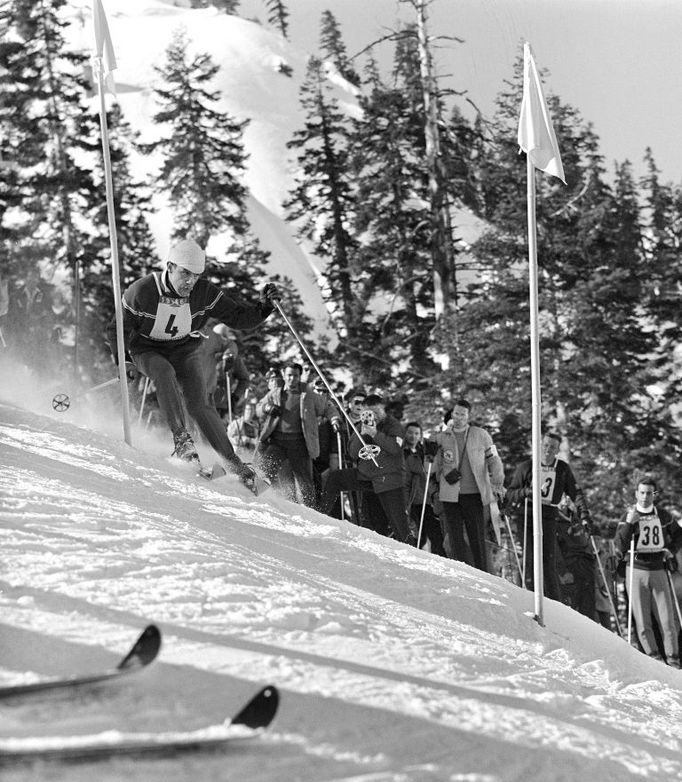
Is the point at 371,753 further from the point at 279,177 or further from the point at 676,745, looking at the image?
the point at 279,177

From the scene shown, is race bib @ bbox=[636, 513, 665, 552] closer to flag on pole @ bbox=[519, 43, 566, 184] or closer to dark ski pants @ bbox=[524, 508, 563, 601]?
dark ski pants @ bbox=[524, 508, 563, 601]

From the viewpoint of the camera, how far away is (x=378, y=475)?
427 inches

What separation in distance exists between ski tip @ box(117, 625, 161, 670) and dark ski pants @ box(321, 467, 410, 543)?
22.4ft

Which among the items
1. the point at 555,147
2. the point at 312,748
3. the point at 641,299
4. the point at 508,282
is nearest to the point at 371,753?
the point at 312,748

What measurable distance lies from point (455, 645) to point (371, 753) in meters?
1.84

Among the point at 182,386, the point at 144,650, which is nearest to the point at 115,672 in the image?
the point at 144,650

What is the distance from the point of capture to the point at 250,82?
96.5 meters

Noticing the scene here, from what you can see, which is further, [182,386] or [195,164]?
[195,164]

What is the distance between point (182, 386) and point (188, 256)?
1.12 metres

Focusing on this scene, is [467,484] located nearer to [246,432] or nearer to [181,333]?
[246,432]

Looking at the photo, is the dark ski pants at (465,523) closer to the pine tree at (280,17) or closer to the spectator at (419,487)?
the spectator at (419,487)

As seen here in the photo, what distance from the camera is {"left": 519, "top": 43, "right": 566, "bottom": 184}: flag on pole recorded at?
28.6ft

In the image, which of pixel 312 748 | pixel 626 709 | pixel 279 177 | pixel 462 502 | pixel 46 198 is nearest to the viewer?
pixel 312 748

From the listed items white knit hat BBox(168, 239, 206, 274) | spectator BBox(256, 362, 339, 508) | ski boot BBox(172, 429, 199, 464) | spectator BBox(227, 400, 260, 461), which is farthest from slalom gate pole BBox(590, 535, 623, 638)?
white knit hat BBox(168, 239, 206, 274)
